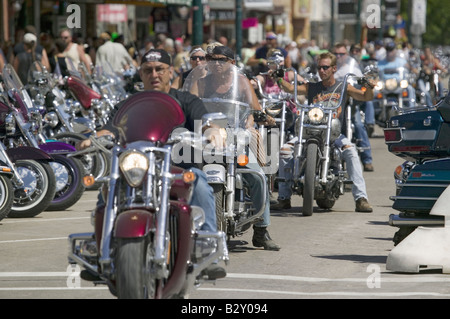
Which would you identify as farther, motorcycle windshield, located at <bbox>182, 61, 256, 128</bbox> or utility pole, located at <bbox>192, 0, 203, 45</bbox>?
utility pole, located at <bbox>192, 0, 203, 45</bbox>

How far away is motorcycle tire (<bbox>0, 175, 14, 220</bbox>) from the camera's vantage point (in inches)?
474

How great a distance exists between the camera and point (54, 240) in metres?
11.2

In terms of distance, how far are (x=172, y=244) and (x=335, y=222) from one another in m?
5.55

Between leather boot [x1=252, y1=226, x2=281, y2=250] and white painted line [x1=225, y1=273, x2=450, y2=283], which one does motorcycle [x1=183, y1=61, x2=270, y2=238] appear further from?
white painted line [x1=225, y1=273, x2=450, y2=283]

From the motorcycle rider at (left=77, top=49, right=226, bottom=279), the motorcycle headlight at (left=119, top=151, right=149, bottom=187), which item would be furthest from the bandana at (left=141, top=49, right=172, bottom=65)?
the motorcycle headlight at (left=119, top=151, right=149, bottom=187)

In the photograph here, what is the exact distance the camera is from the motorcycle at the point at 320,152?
13.0 meters

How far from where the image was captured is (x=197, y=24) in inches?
892

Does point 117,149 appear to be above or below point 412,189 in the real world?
above

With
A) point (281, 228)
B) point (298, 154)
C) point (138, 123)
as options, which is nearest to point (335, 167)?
point (298, 154)

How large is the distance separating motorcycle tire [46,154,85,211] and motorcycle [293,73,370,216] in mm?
2406

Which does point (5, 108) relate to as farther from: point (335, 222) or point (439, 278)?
point (439, 278)

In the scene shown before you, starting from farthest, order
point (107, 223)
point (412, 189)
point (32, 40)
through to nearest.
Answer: point (32, 40) → point (412, 189) → point (107, 223)

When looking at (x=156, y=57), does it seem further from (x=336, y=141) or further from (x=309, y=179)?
(x=336, y=141)

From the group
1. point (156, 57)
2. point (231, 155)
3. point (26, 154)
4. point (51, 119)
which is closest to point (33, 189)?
point (26, 154)
